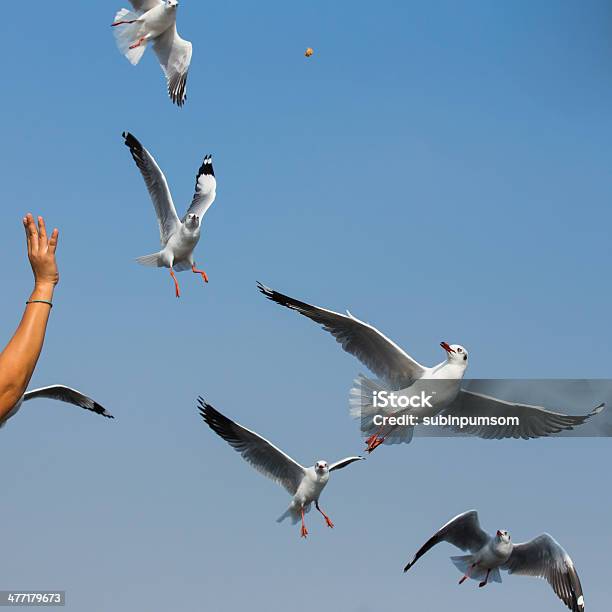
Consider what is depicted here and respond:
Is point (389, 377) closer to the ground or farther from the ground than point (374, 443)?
farther from the ground

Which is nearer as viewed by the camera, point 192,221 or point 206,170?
point 192,221

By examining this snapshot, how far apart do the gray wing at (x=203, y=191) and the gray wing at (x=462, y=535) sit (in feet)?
13.6

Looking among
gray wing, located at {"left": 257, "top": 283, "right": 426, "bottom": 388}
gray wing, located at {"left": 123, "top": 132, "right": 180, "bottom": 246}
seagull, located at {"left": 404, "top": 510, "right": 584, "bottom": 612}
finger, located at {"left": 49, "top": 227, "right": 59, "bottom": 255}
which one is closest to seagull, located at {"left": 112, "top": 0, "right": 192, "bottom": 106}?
gray wing, located at {"left": 123, "top": 132, "right": 180, "bottom": 246}

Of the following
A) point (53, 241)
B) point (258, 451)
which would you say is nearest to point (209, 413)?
point (258, 451)

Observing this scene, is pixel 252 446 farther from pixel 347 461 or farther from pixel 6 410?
pixel 6 410

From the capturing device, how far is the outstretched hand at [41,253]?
79.0 inches

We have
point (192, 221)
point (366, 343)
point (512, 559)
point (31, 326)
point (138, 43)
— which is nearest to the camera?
point (31, 326)

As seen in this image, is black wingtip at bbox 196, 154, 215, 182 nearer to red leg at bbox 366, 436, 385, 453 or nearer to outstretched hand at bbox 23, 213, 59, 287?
red leg at bbox 366, 436, 385, 453

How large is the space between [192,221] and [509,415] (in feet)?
12.2

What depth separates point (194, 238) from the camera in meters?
11.5

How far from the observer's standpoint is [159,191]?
38.8 feet

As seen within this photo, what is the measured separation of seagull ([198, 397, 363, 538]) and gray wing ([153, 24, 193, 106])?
137 inches

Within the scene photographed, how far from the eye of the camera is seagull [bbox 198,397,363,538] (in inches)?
494

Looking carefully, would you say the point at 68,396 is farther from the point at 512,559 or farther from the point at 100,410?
the point at 512,559
